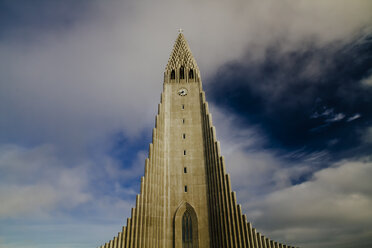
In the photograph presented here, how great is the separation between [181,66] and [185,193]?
23476 millimetres

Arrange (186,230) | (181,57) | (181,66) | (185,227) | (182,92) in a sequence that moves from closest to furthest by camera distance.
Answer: (186,230) < (185,227) < (182,92) < (181,66) < (181,57)

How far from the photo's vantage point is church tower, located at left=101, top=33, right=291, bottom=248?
2494 cm

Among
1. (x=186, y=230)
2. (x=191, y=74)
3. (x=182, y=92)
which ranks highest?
(x=191, y=74)

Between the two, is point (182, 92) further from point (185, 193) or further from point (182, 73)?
point (185, 193)

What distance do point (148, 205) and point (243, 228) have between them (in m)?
11.5

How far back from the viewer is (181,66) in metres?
40.9

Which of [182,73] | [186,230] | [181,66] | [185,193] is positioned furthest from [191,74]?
[186,230]

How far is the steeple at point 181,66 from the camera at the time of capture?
39.2m

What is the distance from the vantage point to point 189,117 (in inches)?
1363

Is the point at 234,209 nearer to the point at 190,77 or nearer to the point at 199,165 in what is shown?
the point at 199,165

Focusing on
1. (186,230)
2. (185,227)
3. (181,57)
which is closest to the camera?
(186,230)

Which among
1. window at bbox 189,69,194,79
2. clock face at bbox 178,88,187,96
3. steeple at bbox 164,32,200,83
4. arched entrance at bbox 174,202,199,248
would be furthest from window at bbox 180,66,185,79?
arched entrance at bbox 174,202,199,248

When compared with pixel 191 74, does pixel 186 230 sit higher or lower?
lower

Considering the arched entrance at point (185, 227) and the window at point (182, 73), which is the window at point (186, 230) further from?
the window at point (182, 73)
